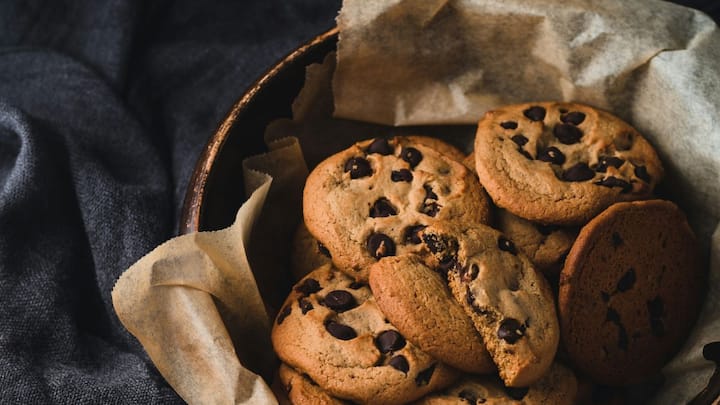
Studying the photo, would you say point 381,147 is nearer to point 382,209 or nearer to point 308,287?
point 382,209

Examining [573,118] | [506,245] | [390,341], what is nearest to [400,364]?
[390,341]

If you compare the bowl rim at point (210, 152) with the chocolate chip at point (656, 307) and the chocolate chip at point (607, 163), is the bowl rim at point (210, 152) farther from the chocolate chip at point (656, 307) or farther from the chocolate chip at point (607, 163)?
the chocolate chip at point (656, 307)

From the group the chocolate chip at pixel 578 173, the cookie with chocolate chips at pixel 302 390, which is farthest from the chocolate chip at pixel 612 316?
the cookie with chocolate chips at pixel 302 390

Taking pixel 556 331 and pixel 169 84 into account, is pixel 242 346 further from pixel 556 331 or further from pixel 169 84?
pixel 169 84

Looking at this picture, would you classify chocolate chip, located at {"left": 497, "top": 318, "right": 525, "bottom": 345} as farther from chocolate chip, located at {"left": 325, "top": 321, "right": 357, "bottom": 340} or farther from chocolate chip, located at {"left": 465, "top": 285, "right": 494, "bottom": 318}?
chocolate chip, located at {"left": 325, "top": 321, "right": 357, "bottom": 340}

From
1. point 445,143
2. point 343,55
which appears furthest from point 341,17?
point 445,143

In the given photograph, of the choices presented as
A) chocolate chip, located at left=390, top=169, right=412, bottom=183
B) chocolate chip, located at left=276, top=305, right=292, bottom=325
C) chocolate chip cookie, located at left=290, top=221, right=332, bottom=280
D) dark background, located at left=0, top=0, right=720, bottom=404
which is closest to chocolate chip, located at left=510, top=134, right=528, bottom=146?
chocolate chip, located at left=390, top=169, right=412, bottom=183
